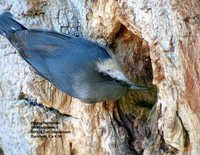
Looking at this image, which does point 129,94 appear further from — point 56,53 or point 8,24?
point 8,24

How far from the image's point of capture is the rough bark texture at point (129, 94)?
1.49m

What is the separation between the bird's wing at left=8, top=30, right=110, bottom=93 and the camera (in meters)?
1.76

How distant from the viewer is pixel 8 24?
1899 millimetres

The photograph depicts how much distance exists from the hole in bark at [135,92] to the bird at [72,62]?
8 cm

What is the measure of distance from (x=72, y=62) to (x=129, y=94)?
0.26 metres

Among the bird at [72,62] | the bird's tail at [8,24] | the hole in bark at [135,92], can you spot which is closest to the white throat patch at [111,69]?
the bird at [72,62]

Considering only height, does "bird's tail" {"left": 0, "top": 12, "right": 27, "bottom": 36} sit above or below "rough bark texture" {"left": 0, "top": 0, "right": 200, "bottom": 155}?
above

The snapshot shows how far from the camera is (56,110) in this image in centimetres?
189

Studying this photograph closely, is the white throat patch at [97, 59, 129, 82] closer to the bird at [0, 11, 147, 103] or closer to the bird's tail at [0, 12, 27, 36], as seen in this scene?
the bird at [0, 11, 147, 103]

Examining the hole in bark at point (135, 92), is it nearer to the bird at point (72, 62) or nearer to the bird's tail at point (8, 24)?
the bird at point (72, 62)

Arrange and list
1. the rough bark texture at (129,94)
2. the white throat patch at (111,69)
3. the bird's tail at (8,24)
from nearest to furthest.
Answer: the rough bark texture at (129,94)
the white throat patch at (111,69)
the bird's tail at (8,24)

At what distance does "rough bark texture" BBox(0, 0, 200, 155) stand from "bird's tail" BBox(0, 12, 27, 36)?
0.16ft


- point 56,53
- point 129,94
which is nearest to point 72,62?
point 56,53

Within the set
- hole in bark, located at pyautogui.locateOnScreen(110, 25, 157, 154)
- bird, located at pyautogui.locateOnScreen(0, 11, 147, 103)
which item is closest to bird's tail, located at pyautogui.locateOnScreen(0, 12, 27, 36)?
bird, located at pyautogui.locateOnScreen(0, 11, 147, 103)
